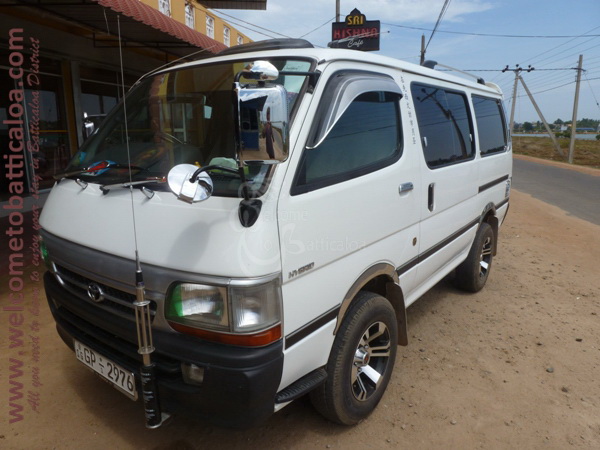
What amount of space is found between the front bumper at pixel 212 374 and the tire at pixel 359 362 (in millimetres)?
500

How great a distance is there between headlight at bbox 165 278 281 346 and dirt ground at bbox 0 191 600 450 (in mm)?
975

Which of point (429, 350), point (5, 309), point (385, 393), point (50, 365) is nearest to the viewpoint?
point (385, 393)

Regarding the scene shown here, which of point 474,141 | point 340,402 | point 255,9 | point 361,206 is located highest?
point 255,9

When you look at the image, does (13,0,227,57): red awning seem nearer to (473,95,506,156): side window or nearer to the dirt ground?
(473,95,506,156): side window

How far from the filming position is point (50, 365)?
3.12m

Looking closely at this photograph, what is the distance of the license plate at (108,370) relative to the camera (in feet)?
6.69

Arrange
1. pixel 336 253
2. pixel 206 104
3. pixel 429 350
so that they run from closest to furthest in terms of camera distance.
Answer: pixel 336 253 < pixel 206 104 < pixel 429 350

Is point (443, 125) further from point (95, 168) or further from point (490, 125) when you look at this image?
point (95, 168)

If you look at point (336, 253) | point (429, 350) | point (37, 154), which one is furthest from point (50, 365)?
point (37, 154)

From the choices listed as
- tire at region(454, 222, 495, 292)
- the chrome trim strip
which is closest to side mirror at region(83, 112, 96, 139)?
the chrome trim strip

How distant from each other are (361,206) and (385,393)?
55.4 inches

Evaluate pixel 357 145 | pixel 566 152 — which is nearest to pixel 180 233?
pixel 357 145

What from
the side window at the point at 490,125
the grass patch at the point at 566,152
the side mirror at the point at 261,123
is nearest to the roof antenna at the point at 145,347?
the side mirror at the point at 261,123

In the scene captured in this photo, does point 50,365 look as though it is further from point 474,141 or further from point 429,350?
point 474,141
